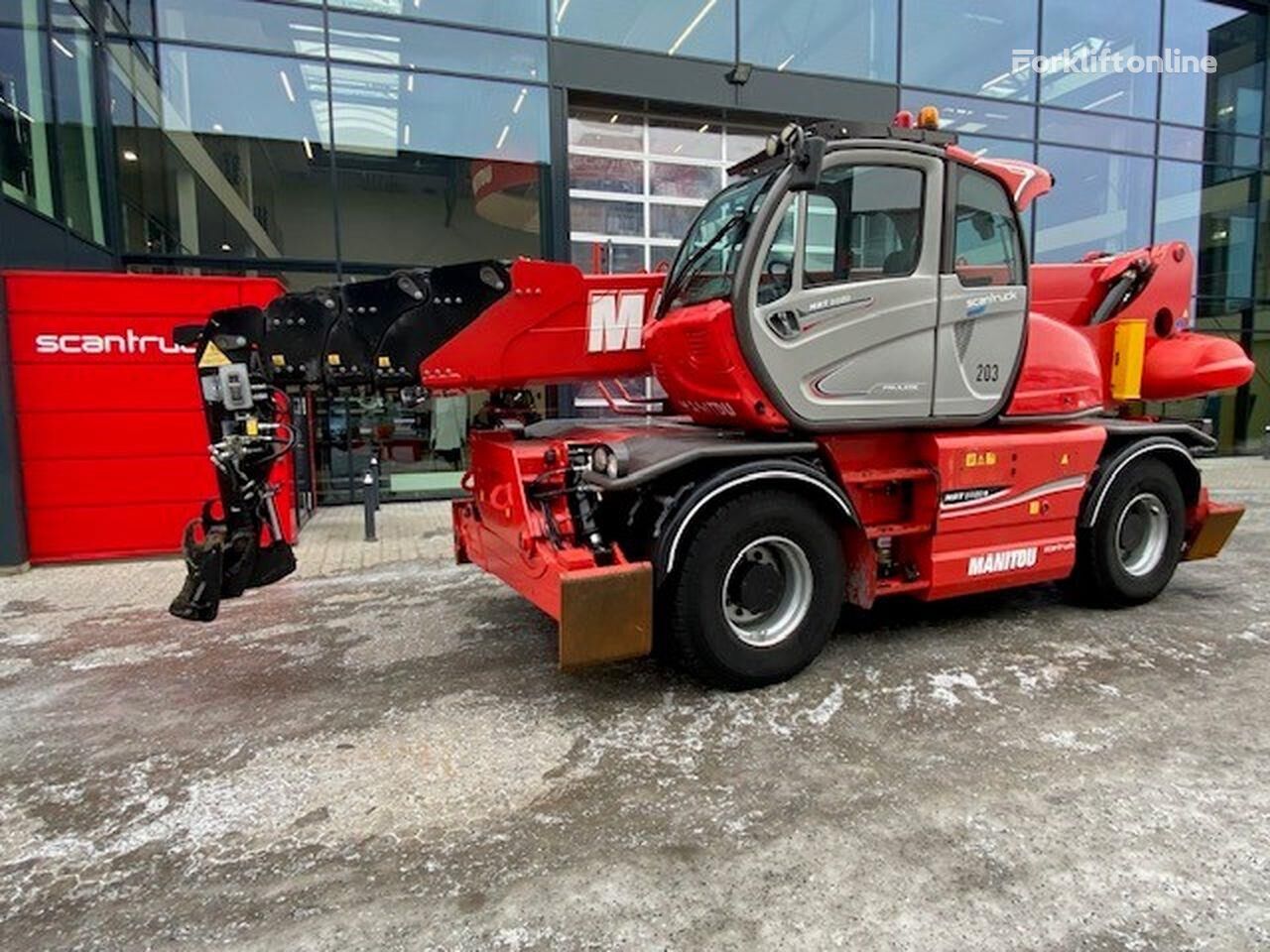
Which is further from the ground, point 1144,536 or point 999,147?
point 999,147

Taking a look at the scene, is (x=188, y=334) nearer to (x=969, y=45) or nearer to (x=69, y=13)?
(x=69, y=13)

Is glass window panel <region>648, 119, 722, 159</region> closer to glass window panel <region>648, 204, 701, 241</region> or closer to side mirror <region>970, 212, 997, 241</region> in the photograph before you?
glass window panel <region>648, 204, 701, 241</region>

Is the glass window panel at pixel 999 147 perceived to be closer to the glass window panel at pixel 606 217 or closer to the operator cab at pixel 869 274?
the glass window panel at pixel 606 217

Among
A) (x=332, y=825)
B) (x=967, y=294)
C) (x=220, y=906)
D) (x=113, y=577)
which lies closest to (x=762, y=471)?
(x=967, y=294)

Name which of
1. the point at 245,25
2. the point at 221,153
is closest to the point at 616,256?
the point at 221,153

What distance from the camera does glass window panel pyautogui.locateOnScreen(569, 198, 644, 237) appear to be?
458 inches

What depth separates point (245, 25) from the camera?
396 inches

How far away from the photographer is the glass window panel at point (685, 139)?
12039mm

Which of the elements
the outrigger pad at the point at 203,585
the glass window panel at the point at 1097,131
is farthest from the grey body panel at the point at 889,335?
the glass window panel at the point at 1097,131

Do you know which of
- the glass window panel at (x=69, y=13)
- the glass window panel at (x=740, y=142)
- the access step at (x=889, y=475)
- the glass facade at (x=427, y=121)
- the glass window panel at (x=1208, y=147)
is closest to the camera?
the access step at (x=889, y=475)

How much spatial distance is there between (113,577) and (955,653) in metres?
6.93

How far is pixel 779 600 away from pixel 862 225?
2.14 metres

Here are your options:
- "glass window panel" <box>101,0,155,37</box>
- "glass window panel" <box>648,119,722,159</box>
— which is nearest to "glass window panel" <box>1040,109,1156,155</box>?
"glass window panel" <box>648,119,722,159</box>

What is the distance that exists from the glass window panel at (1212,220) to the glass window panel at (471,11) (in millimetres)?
12039
